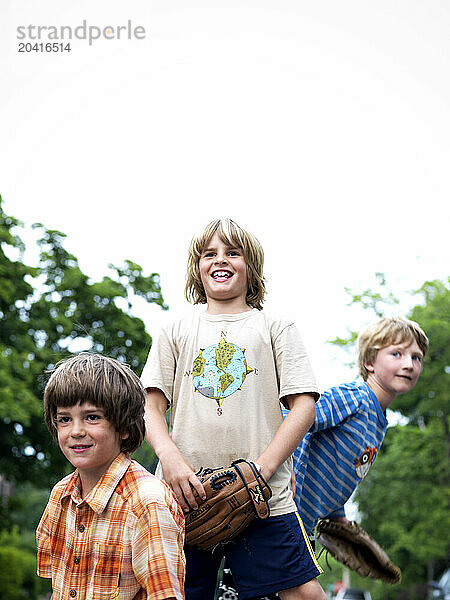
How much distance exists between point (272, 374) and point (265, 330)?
194 millimetres

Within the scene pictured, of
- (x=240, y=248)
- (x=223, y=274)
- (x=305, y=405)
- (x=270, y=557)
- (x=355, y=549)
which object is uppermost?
(x=240, y=248)

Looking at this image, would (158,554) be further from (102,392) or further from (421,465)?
(421,465)

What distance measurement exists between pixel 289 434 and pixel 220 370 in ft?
1.31

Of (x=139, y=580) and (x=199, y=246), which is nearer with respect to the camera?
(x=139, y=580)

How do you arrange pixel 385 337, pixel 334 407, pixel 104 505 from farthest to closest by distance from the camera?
1. pixel 385 337
2. pixel 334 407
3. pixel 104 505

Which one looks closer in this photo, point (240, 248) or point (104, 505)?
point (104, 505)

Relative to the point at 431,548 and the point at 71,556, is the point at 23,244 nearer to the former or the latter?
the point at 431,548

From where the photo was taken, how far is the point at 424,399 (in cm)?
2081

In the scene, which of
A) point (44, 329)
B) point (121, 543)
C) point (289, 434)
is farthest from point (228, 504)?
point (44, 329)

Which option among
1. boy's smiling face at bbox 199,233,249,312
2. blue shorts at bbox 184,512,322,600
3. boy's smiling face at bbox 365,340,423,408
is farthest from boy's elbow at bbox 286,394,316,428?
boy's smiling face at bbox 365,340,423,408

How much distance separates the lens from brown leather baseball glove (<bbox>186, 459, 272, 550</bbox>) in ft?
9.87

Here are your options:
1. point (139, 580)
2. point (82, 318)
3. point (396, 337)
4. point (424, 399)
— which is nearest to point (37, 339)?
point (82, 318)

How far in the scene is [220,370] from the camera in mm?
3285

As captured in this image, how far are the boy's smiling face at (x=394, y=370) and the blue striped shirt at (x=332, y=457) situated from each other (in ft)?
0.87
